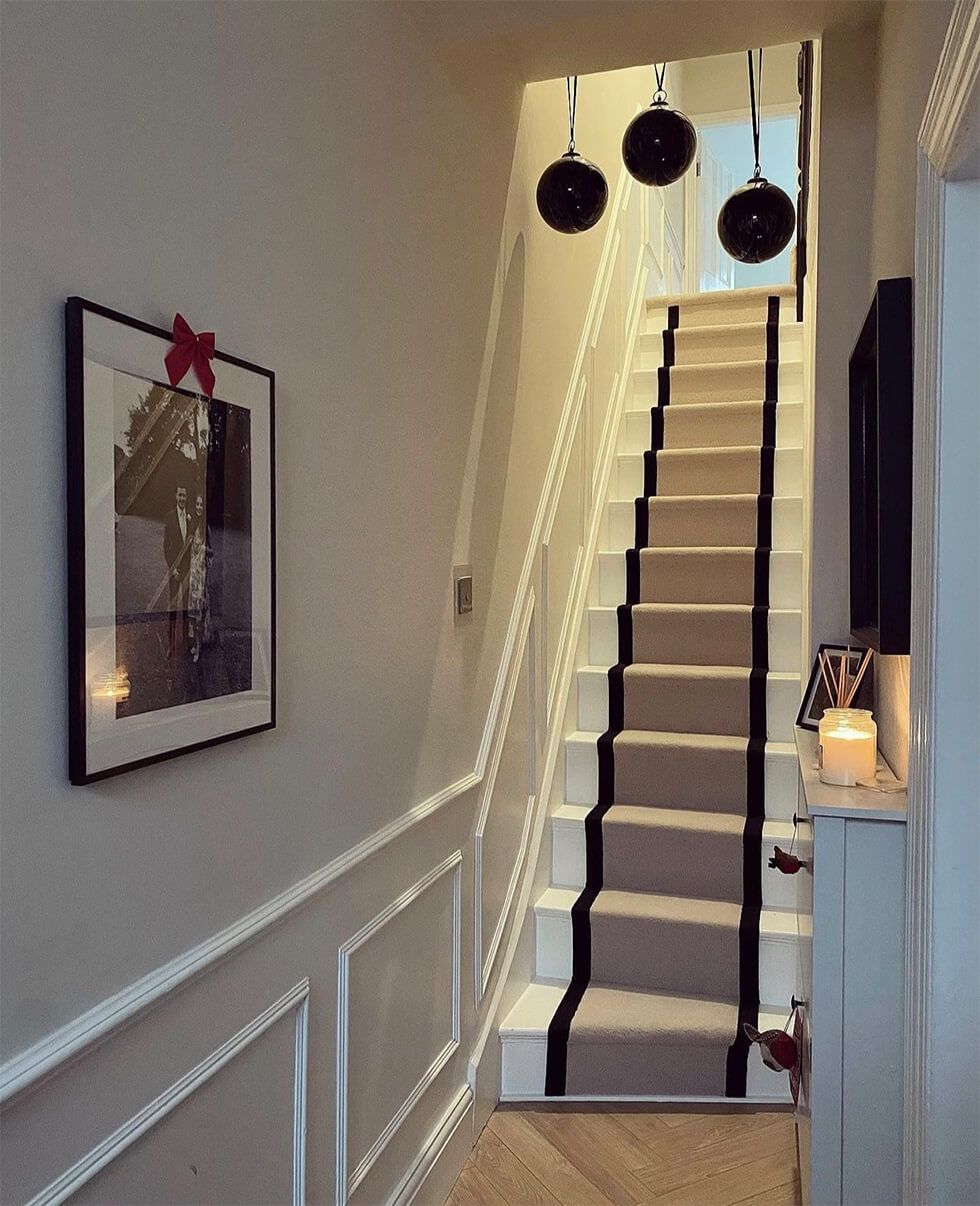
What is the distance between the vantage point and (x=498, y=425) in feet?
8.64

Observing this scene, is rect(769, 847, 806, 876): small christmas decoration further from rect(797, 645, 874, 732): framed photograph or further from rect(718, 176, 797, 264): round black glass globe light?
rect(718, 176, 797, 264): round black glass globe light

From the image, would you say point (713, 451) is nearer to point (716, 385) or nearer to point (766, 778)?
point (716, 385)

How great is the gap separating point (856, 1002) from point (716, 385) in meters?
3.36

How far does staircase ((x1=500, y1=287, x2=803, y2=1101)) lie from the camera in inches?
105

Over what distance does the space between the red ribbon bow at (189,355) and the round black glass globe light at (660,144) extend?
5.22 feet

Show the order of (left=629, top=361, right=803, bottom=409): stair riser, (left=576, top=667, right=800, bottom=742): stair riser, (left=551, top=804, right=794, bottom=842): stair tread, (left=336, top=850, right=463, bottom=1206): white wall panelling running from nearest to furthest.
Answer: (left=336, top=850, right=463, bottom=1206): white wall panelling, (left=551, top=804, right=794, bottom=842): stair tread, (left=576, top=667, right=800, bottom=742): stair riser, (left=629, top=361, right=803, bottom=409): stair riser

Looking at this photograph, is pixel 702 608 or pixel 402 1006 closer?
pixel 402 1006

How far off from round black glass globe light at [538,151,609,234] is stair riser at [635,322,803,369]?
2.19 m

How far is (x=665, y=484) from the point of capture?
4.21 m

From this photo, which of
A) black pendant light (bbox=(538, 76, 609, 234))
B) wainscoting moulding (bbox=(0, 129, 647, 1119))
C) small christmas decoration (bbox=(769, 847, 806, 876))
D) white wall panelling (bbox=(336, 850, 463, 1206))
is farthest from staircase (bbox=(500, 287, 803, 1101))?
black pendant light (bbox=(538, 76, 609, 234))

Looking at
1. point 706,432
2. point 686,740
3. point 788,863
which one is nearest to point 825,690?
point 788,863

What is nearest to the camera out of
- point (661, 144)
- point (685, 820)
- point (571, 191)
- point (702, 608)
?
point (661, 144)

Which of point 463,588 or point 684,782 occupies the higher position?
point 463,588

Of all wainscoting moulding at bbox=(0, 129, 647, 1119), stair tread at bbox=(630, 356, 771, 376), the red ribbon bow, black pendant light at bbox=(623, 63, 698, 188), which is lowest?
wainscoting moulding at bbox=(0, 129, 647, 1119)
